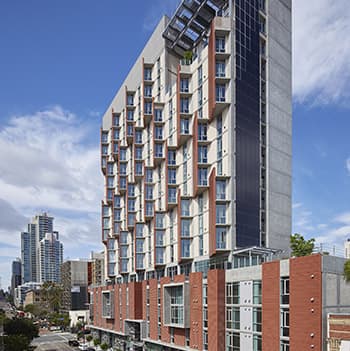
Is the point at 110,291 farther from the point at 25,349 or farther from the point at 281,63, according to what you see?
the point at 281,63

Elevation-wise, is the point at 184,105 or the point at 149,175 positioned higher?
the point at 184,105

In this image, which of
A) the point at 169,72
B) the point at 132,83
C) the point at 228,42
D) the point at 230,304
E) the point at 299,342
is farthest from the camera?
the point at 132,83

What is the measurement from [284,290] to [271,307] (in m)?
2.30

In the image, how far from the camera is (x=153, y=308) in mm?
60812

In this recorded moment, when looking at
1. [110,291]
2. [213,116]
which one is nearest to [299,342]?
[213,116]

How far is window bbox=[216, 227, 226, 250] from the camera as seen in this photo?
49.3m

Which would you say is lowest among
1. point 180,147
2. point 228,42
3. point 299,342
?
point 299,342

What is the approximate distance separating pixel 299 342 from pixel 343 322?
4.39 metres

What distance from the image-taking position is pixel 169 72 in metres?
64.9

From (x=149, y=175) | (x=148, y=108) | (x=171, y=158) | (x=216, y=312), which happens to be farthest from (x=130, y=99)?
(x=216, y=312)

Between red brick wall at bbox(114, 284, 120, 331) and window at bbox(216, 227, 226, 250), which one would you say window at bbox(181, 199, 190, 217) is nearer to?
window at bbox(216, 227, 226, 250)

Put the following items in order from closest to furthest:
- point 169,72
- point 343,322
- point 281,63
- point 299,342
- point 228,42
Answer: point 343,322
point 299,342
point 228,42
point 281,63
point 169,72

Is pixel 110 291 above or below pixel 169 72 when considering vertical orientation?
below

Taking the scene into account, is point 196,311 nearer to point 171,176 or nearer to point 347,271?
point 171,176
